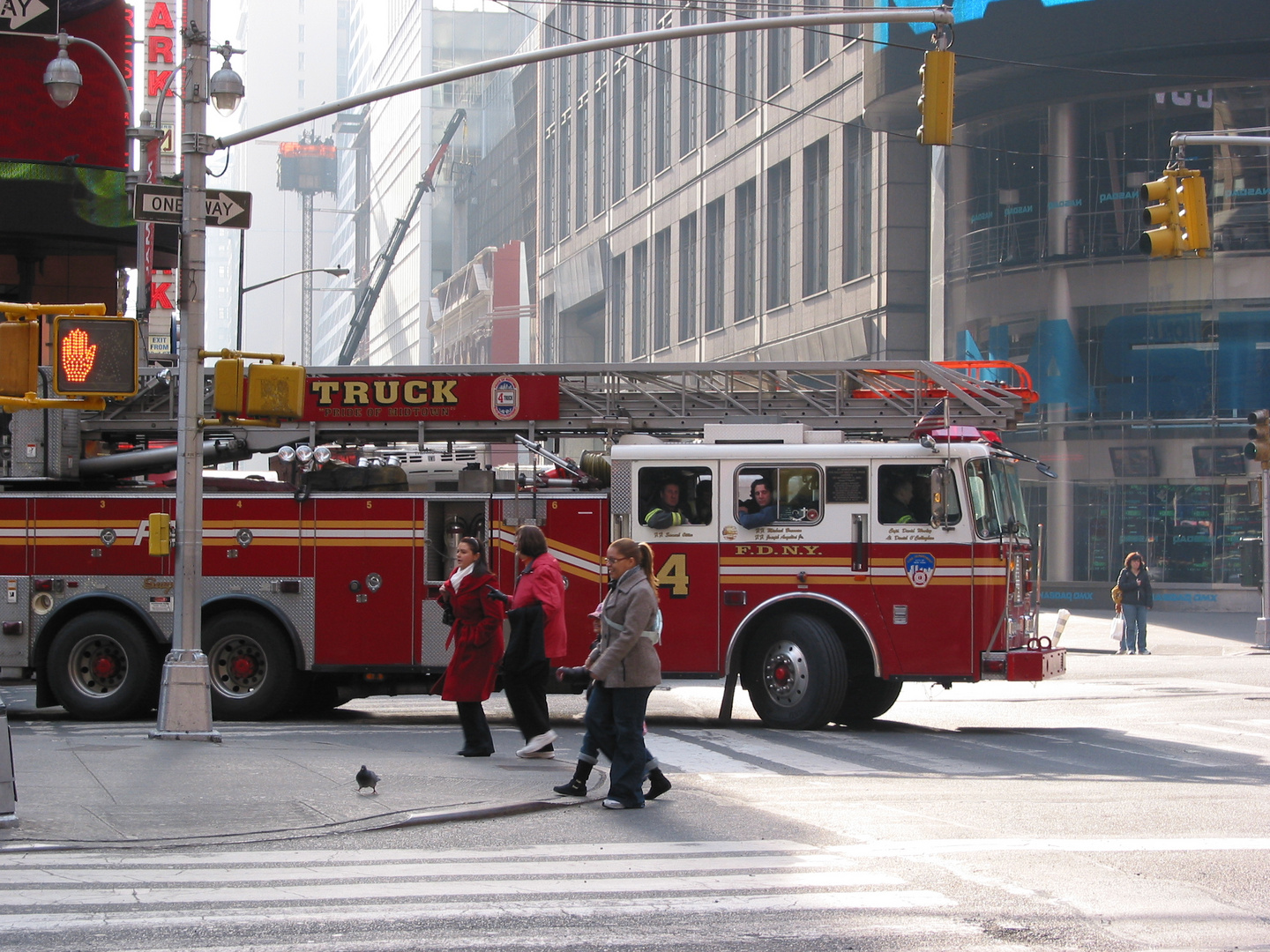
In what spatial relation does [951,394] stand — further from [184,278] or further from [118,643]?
[118,643]

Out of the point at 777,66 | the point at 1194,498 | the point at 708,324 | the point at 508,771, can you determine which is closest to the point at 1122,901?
the point at 508,771

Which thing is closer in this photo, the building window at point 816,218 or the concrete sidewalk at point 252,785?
the concrete sidewalk at point 252,785

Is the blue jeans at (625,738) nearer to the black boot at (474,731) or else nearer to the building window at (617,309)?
the black boot at (474,731)

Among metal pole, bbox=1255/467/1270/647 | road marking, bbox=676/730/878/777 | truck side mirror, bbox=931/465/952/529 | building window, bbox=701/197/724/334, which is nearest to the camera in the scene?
road marking, bbox=676/730/878/777

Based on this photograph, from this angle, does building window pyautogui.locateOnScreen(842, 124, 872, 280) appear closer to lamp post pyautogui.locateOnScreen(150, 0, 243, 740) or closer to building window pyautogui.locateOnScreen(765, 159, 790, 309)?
building window pyautogui.locateOnScreen(765, 159, 790, 309)

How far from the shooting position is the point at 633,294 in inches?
2795

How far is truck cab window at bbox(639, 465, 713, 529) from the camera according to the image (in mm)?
14680

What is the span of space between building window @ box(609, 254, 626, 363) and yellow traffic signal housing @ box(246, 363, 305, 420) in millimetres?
60217

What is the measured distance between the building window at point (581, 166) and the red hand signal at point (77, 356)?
2748 inches

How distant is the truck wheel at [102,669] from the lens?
15047 mm

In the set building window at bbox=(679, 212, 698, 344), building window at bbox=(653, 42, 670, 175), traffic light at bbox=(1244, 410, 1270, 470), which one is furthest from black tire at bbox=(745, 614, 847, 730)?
building window at bbox=(653, 42, 670, 175)

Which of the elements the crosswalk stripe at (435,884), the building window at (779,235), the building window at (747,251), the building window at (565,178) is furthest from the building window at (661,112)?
the crosswalk stripe at (435,884)

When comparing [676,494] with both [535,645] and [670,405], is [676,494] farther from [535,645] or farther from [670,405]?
[535,645]

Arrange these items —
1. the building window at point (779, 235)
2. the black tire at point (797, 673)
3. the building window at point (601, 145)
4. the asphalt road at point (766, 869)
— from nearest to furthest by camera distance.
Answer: the asphalt road at point (766, 869)
the black tire at point (797, 673)
the building window at point (779, 235)
the building window at point (601, 145)
